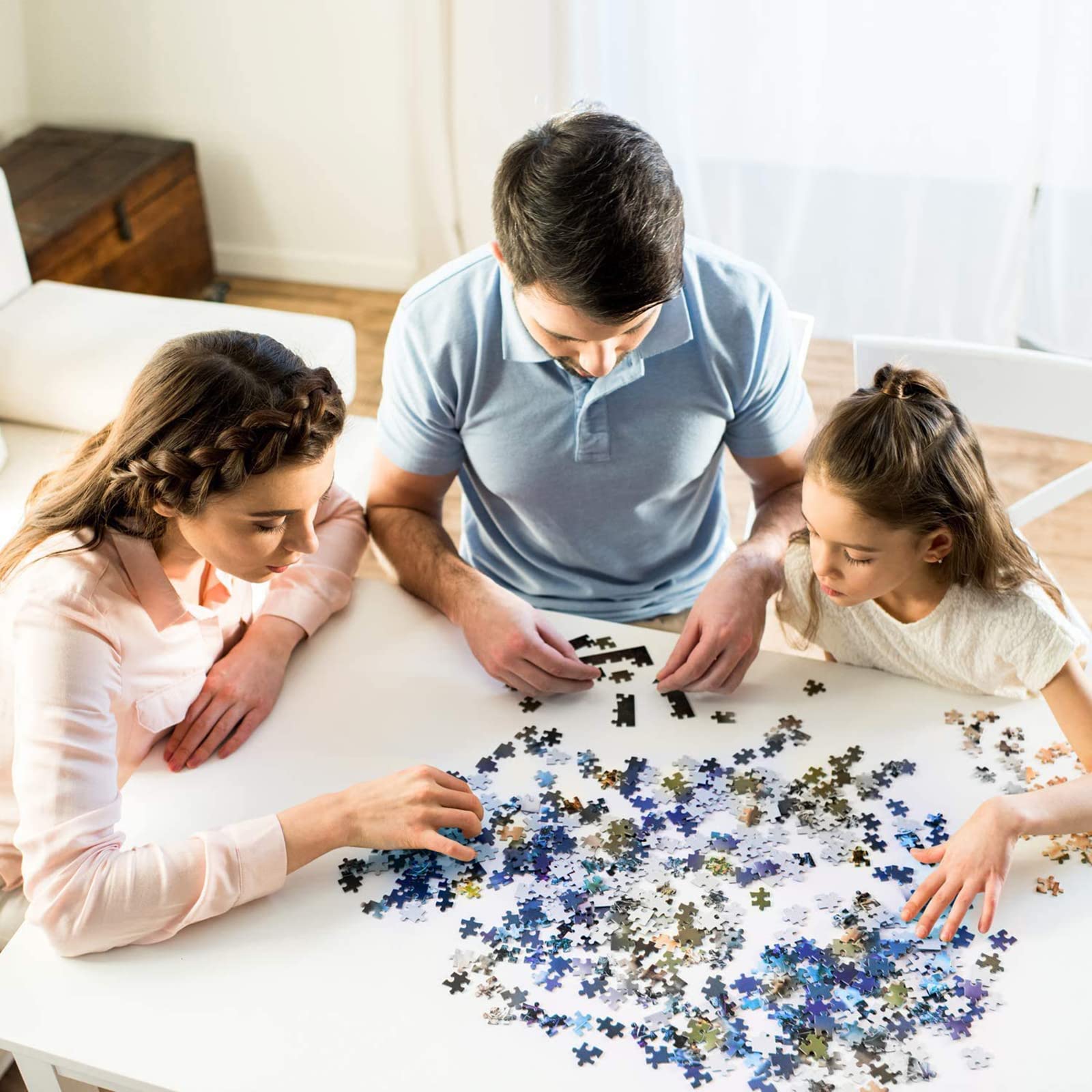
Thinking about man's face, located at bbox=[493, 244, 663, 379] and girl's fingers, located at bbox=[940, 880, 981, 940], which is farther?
man's face, located at bbox=[493, 244, 663, 379]

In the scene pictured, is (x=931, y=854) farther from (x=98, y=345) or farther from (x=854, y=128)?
(x=854, y=128)

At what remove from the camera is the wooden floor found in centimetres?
317

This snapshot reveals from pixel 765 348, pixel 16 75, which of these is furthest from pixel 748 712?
pixel 16 75

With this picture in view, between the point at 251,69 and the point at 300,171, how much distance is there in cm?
36

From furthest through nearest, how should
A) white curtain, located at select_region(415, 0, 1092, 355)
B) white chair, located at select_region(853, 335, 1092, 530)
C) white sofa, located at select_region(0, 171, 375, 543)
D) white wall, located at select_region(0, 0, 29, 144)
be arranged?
white wall, located at select_region(0, 0, 29, 144)
white curtain, located at select_region(415, 0, 1092, 355)
white sofa, located at select_region(0, 171, 375, 543)
white chair, located at select_region(853, 335, 1092, 530)

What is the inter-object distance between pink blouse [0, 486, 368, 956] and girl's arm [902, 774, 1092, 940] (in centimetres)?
71

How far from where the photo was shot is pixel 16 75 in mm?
4164

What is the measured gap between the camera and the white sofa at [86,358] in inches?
108

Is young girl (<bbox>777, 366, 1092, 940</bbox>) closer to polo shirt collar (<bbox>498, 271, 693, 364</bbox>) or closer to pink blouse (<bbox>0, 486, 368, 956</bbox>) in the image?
polo shirt collar (<bbox>498, 271, 693, 364</bbox>)

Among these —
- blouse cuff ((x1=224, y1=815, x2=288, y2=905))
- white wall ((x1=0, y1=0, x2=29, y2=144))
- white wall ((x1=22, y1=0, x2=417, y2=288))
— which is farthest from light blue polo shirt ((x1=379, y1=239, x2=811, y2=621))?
white wall ((x1=0, y1=0, x2=29, y2=144))

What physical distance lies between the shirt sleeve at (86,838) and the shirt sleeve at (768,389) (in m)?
0.93

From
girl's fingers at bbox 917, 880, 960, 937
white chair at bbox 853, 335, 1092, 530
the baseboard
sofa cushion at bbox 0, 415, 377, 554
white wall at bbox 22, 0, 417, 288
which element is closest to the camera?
girl's fingers at bbox 917, 880, 960, 937

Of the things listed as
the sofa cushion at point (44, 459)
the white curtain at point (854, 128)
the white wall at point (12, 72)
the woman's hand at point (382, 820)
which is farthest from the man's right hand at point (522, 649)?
the white wall at point (12, 72)

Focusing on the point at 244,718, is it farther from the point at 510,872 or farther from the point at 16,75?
the point at 16,75
